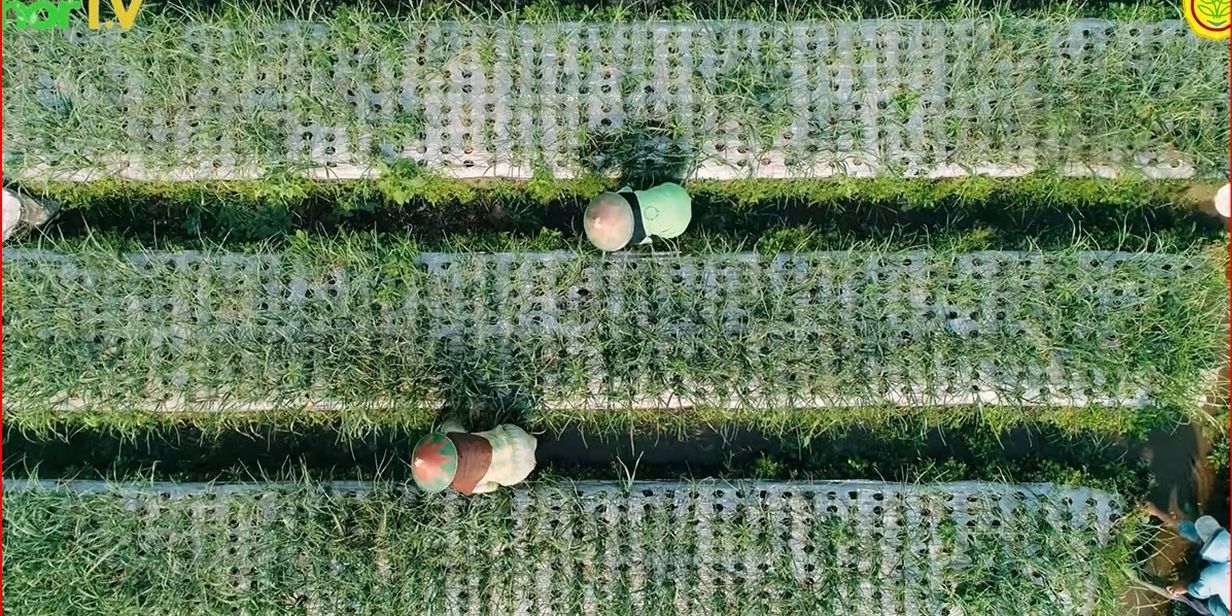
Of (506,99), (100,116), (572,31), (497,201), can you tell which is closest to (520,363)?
(497,201)

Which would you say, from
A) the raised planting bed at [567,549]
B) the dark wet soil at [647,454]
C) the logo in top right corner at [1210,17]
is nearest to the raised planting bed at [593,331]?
the dark wet soil at [647,454]

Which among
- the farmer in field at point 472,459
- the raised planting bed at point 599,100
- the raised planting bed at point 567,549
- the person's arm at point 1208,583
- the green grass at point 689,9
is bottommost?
the person's arm at point 1208,583

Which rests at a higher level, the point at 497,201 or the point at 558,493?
the point at 497,201

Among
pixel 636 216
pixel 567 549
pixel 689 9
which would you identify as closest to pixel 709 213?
pixel 636 216

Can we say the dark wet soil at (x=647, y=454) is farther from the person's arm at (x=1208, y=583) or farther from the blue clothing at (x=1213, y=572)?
the person's arm at (x=1208, y=583)

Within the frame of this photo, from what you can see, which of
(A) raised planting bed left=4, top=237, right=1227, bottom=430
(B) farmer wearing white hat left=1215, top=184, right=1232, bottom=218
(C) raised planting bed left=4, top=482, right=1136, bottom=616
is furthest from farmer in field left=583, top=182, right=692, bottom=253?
(B) farmer wearing white hat left=1215, top=184, right=1232, bottom=218

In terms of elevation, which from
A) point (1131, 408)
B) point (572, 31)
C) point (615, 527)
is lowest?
point (615, 527)

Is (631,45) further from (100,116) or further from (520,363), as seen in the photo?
(100,116)
